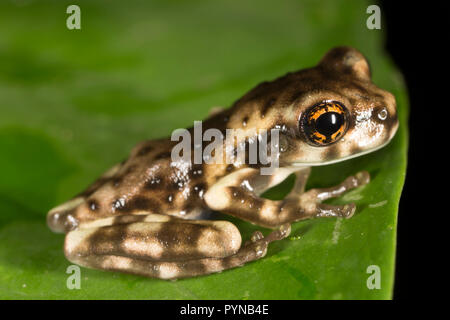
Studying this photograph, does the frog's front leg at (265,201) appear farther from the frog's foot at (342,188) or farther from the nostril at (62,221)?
the nostril at (62,221)

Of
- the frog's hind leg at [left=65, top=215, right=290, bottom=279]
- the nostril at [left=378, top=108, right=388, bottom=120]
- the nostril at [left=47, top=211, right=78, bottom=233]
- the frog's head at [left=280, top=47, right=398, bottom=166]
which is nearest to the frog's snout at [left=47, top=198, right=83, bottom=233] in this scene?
the nostril at [left=47, top=211, right=78, bottom=233]

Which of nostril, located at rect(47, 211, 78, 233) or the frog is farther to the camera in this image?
nostril, located at rect(47, 211, 78, 233)

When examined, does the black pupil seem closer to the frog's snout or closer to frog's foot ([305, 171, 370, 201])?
frog's foot ([305, 171, 370, 201])

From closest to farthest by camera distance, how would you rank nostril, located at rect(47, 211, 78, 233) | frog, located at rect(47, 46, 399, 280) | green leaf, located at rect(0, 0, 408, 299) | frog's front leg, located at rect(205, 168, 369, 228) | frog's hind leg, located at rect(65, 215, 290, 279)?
green leaf, located at rect(0, 0, 408, 299) < frog's hind leg, located at rect(65, 215, 290, 279) < frog, located at rect(47, 46, 399, 280) < frog's front leg, located at rect(205, 168, 369, 228) < nostril, located at rect(47, 211, 78, 233)

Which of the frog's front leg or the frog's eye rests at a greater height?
the frog's eye

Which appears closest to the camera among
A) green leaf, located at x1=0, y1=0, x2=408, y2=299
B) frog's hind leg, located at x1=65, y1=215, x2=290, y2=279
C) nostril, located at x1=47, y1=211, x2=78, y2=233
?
green leaf, located at x1=0, y1=0, x2=408, y2=299

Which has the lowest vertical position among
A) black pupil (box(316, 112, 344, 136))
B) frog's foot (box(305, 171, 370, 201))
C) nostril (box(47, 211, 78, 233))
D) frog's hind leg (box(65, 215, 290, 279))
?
frog's hind leg (box(65, 215, 290, 279))

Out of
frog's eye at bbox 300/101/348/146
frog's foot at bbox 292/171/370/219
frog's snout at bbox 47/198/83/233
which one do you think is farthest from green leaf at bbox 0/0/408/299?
frog's eye at bbox 300/101/348/146

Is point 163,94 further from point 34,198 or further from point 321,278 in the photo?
point 321,278
